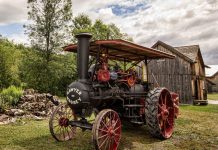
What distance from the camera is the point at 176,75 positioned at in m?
25.1

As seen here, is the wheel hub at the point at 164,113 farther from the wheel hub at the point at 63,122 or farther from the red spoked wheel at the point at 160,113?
the wheel hub at the point at 63,122

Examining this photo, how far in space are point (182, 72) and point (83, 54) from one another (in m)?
19.3

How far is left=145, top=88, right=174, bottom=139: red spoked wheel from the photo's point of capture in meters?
8.02

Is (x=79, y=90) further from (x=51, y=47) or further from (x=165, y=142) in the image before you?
(x=51, y=47)

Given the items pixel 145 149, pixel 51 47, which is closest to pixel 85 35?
pixel 145 149

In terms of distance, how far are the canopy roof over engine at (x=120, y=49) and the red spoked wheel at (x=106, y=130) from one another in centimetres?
189

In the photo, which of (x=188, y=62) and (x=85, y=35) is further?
(x=188, y=62)

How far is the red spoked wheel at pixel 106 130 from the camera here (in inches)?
241

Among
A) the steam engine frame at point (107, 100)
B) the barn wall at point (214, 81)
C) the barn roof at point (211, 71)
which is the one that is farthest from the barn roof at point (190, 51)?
the barn wall at point (214, 81)

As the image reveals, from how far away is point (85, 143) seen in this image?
7.83 meters

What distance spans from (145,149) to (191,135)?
93.0 inches

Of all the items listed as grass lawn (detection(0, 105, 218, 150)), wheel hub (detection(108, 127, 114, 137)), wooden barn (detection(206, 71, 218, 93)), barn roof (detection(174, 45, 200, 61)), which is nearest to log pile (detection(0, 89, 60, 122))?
grass lawn (detection(0, 105, 218, 150))

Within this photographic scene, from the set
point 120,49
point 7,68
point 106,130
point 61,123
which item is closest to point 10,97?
point 61,123

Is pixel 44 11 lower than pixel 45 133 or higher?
higher
